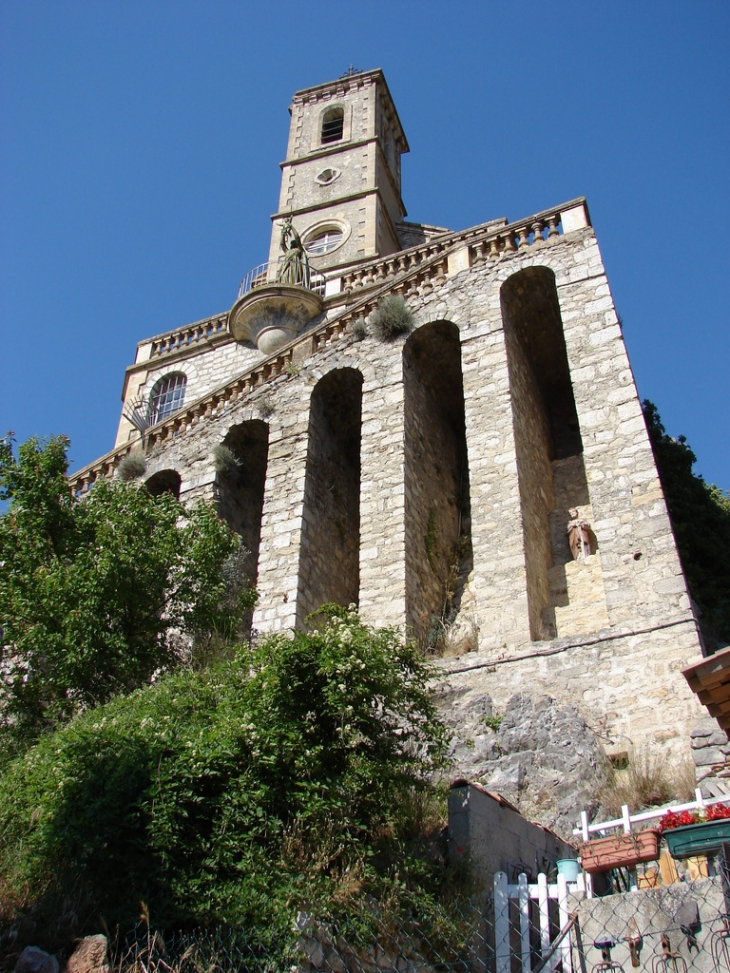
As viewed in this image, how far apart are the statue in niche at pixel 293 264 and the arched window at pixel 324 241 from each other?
214 centimetres

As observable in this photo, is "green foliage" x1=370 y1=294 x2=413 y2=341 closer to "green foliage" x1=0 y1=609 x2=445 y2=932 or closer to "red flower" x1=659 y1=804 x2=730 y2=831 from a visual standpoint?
"green foliage" x1=0 y1=609 x2=445 y2=932

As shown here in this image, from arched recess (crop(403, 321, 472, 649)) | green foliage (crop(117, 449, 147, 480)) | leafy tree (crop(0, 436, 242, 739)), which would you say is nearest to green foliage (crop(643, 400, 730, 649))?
arched recess (crop(403, 321, 472, 649))

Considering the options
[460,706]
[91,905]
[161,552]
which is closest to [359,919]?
[91,905]

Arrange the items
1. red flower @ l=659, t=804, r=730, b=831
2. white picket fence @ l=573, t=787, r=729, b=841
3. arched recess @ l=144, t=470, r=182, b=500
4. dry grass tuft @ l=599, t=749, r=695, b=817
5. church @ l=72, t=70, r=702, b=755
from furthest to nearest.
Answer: arched recess @ l=144, t=470, r=182, b=500 < church @ l=72, t=70, r=702, b=755 < dry grass tuft @ l=599, t=749, r=695, b=817 < white picket fence @ l=573, t=787, r=729, b=841 < red flower @ l=659, t=804, r=730, b=831

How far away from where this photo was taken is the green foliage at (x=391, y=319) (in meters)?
12.8

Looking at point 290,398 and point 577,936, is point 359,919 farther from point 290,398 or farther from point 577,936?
point 290,398

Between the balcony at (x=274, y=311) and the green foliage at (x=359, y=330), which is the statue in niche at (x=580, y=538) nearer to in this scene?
the green foliage at (x=359, y=330)

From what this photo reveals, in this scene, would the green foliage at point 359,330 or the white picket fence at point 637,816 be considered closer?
the white picket fence at point 637,816

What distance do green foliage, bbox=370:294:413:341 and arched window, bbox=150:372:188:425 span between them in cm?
854

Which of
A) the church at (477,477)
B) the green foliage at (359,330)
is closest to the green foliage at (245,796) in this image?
the church at (477,477)

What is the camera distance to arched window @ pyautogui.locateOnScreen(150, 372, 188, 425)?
20609mm

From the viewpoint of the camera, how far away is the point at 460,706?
9.03 meters

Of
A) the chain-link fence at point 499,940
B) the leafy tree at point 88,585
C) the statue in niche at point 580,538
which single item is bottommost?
the chain-link fence at point 499,940

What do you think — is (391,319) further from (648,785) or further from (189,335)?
(189,335)
